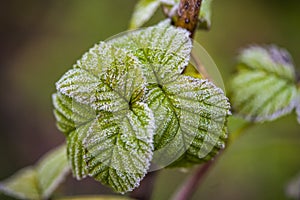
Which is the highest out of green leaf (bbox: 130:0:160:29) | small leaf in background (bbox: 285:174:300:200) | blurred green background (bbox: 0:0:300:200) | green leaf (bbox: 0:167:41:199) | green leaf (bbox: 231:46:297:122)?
green leaf (bbox: 130:0:160:29)

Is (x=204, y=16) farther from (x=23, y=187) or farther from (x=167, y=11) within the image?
(x=23, y=187)

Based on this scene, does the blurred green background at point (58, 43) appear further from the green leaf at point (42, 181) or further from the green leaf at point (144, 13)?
the green leaf at point (144, 13)

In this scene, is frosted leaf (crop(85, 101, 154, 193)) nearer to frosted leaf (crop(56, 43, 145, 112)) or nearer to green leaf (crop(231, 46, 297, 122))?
frosted leaf (crop(56, 43, 145, 112))

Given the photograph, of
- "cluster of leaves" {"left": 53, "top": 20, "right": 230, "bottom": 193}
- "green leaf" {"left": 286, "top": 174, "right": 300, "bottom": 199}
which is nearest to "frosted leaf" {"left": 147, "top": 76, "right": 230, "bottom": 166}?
"cluster of leaves" {"left": 53, "top": 20, "right": 230, "bottom": 193}

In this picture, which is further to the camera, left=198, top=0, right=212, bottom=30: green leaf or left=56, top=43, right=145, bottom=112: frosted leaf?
left=198, top=0, right=212, bottom=30: green leaf

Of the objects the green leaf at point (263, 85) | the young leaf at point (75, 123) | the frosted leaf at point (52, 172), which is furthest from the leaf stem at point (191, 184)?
the young leaf at point (75, 123)

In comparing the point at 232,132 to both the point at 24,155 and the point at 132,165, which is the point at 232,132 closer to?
the point at 132,165

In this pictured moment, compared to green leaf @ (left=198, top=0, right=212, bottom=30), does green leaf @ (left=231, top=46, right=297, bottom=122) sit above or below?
below
